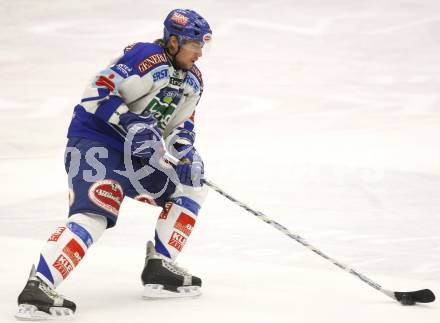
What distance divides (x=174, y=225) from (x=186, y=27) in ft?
2.97

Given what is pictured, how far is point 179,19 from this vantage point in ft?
13.9

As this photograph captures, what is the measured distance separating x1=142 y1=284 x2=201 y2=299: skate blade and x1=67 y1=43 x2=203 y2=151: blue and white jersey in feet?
2.16

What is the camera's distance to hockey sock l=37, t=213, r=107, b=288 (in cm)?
375

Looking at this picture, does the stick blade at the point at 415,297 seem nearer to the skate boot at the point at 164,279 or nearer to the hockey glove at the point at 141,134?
the skate boot at the point at 164,279

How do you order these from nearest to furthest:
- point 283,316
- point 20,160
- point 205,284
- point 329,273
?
point 283,316
point 205,284
point 329,273
point 20,160

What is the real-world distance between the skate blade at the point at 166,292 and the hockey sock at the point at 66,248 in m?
0.48

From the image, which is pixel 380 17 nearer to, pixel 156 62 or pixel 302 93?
pixel 302 93

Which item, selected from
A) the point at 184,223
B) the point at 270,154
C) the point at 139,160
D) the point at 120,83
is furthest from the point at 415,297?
the point at 270,154

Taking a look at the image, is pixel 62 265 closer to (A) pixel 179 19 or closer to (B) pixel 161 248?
(B) pixel 161 248

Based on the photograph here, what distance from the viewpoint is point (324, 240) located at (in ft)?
18.9

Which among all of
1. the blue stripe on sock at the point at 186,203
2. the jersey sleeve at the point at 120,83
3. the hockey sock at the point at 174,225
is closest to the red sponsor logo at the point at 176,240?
the hockey sock at the point at 174,225

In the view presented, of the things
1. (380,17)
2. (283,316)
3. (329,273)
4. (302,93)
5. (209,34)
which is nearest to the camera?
(283,316)

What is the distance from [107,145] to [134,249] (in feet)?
4.89

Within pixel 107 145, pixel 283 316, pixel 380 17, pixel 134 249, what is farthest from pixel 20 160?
pixel 380 17
